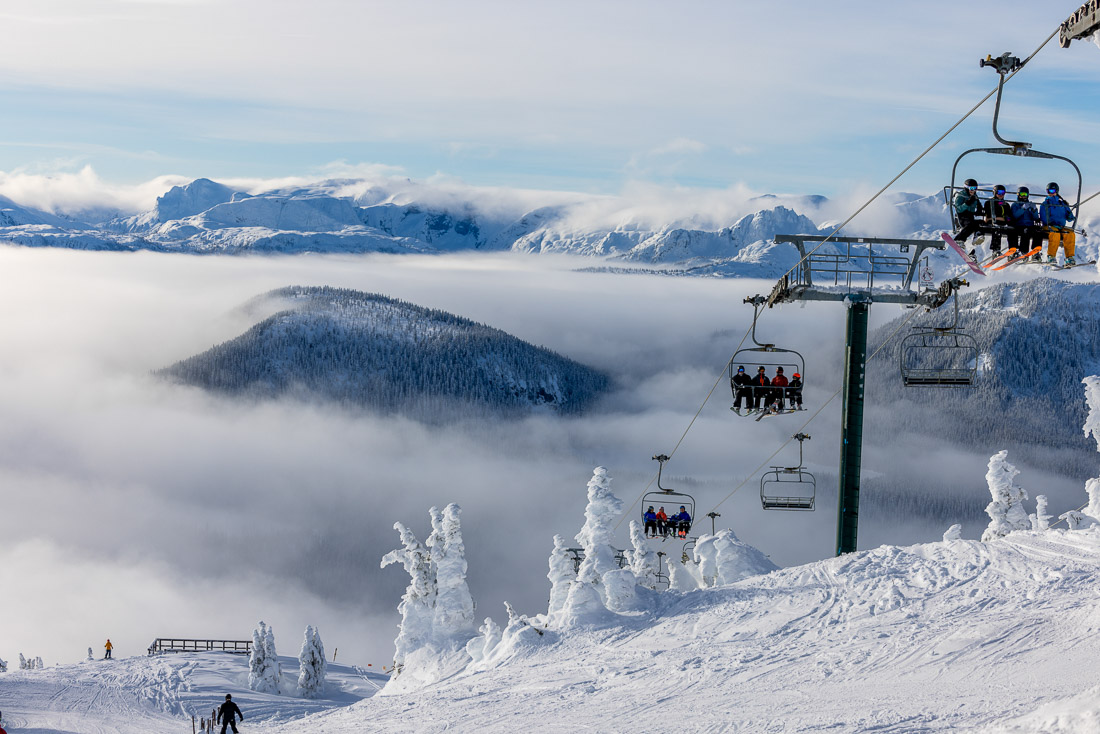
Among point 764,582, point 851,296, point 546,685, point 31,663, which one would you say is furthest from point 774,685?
point 31,663

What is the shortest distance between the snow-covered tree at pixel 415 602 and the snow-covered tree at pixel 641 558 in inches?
373

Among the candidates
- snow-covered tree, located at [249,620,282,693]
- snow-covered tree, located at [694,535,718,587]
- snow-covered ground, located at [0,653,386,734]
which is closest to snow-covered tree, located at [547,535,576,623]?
snow-covered tree, located at [694,535,718,587]

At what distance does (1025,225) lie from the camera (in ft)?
54.4

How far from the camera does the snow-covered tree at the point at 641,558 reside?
44.1 m

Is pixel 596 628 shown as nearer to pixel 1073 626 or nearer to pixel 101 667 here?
pixel 1073 626

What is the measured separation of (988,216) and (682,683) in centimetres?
1249

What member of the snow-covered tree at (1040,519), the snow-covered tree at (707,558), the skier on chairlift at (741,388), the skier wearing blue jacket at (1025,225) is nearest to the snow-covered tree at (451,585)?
the snow-covered tree at (707,558)

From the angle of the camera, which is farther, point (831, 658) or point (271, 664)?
point (271, 664)

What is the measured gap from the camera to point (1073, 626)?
67.9 feet

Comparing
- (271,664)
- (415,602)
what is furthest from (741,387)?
(271,664)

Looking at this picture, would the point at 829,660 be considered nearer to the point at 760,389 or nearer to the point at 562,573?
the point at 760,389

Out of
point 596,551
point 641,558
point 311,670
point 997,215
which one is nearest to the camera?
point 997,215

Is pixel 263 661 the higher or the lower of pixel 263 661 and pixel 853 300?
the lower

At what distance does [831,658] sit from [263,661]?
41604mm
